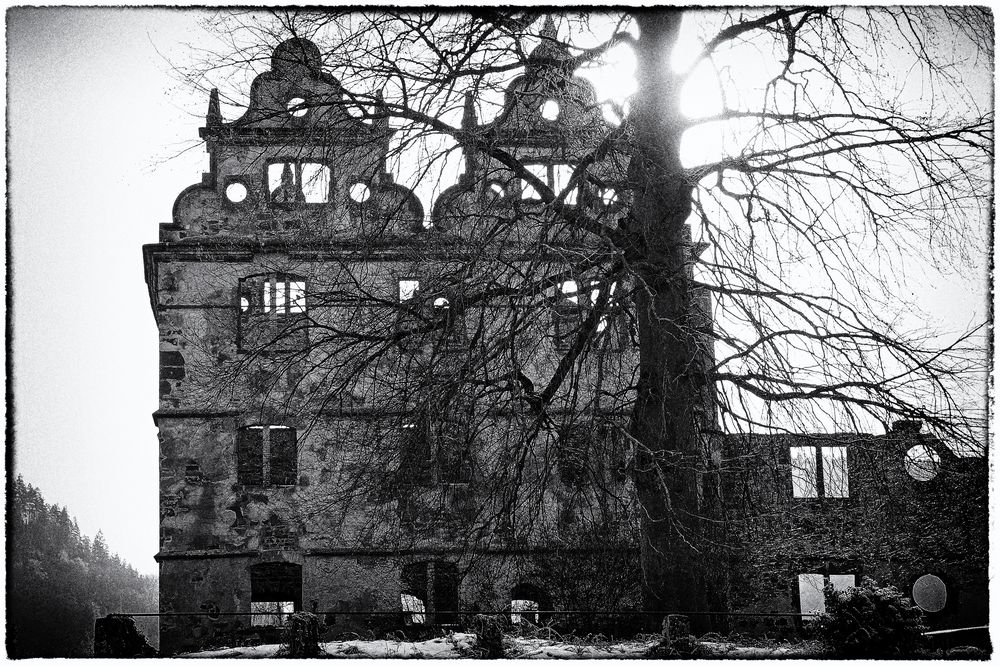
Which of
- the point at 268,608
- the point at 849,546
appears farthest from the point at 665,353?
the point at 268,608

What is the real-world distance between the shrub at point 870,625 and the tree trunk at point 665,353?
115 centimetres

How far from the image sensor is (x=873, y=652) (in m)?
7.63

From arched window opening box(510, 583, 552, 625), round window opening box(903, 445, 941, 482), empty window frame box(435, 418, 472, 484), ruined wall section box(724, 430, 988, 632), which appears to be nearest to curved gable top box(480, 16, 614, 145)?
empty window frame box(435, 418, 472, 484)

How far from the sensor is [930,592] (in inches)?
624

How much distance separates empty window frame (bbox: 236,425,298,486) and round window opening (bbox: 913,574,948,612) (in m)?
10.1

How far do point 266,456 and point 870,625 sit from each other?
33.0 ft

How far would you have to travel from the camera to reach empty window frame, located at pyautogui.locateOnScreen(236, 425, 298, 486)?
50.1ft

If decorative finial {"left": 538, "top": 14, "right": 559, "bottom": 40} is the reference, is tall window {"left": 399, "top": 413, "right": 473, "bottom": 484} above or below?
below

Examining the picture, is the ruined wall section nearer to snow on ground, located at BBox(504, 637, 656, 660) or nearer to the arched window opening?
the arched window opening

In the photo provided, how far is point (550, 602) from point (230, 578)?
4.82 metres

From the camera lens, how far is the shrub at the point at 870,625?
25.2ft

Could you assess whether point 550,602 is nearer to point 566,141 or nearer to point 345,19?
point 566,141

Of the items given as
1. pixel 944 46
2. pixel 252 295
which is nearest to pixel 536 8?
pixel 944 46

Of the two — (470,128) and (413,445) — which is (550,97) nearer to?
(470,128)
